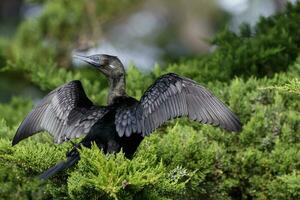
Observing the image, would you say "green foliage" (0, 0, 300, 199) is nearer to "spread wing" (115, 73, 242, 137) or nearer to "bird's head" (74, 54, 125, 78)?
"spread wing" (115, 73, 242, 137)

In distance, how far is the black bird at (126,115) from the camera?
4531mm

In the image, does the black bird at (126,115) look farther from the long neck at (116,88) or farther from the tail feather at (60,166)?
the long neck at (116,88)

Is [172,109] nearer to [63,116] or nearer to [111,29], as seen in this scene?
[63,116]

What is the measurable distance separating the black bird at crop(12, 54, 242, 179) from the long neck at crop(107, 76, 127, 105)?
0.17 metres

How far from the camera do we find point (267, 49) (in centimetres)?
657

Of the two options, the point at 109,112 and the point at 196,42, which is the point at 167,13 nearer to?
the point at 196,42

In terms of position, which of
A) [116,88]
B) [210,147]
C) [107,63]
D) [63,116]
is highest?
[107,63]

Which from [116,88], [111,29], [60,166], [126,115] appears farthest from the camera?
[111,29]

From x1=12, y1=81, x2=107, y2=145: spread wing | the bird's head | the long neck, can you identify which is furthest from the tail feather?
the bird's head

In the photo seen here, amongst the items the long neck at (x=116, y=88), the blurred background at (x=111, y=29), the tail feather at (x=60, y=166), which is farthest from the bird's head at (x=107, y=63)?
the blurred background at (x=111, y=29)

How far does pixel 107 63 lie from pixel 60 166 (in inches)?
47.3

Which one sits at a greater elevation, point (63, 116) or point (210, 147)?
point (63, 116)

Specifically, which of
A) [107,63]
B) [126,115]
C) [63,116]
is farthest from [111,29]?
[126,115]

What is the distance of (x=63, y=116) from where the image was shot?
4.79 meters
